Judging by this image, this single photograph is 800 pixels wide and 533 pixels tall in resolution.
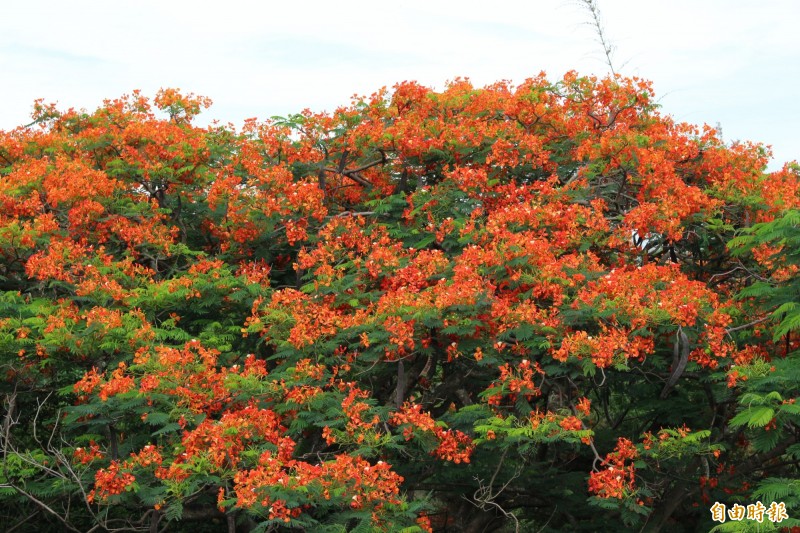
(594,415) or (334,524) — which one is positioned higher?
(334,524)

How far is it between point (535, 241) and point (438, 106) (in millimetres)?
4202

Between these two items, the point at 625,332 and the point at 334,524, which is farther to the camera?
the point at 625,332

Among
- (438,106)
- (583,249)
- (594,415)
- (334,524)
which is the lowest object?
(594,415)

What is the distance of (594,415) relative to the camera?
14945mm

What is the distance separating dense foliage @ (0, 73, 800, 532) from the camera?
8.50m

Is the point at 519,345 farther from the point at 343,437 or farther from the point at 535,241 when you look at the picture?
the point at 343,437

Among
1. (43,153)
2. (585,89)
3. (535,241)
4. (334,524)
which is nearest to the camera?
(334,524)

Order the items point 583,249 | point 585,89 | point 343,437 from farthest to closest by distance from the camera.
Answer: point 585,89
point 583,249
point 343,437

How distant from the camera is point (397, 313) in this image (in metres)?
9.01

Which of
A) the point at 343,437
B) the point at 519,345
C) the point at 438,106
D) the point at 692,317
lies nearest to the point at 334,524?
the point at 343,437

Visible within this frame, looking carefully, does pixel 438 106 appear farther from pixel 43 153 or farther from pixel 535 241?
pixel 43 153

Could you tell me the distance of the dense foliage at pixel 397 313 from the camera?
850 cm

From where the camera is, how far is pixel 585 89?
12.5 metres

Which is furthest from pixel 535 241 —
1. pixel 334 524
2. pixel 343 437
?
pixel 334 524
